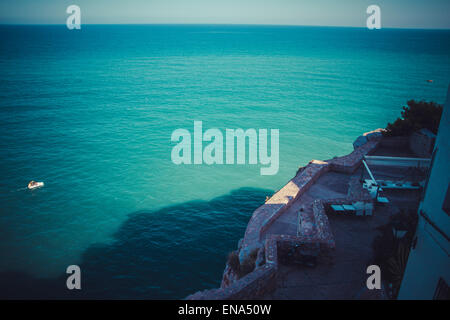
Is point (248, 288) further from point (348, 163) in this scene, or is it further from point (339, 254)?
point (348, 163)

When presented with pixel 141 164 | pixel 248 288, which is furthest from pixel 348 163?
pixel 141 164

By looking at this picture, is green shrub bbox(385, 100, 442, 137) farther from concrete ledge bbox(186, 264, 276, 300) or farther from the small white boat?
the small white boat

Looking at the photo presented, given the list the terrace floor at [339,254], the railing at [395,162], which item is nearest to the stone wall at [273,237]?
the terrace floor at [339,254]

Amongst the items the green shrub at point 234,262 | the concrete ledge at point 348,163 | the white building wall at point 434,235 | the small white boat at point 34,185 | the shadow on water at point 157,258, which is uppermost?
the white building wall at point 434,235

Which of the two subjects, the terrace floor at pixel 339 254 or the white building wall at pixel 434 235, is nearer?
the white building wall at pixel 434 235

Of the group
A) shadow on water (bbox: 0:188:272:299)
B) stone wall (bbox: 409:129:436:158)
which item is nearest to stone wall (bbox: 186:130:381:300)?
stone wall (bbox: 409:129:436:158)

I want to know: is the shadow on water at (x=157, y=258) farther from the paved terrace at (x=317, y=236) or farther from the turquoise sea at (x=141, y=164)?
the paved terrace at (x=317, y=236)
